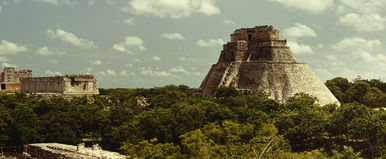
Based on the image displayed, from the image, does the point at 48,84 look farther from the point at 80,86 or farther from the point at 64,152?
the point at 64,152

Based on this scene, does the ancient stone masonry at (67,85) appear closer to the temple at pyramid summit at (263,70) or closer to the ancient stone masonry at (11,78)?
the ancient stone masonry at (11,78)

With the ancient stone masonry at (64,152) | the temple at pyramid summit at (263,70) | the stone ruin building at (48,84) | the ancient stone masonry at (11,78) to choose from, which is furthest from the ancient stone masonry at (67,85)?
the ancient stone masonry at (64,152)

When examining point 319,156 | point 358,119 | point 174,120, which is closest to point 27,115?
point 174,120

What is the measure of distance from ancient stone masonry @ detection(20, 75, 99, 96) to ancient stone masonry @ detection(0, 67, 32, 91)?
4.03m

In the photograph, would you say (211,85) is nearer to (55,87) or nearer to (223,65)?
(223,65)

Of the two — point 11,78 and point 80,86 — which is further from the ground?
point 11,78

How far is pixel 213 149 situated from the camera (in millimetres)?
23562

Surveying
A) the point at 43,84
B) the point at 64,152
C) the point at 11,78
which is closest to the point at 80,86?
the point at 43,84

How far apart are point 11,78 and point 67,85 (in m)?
16.1

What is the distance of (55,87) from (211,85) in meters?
23.1

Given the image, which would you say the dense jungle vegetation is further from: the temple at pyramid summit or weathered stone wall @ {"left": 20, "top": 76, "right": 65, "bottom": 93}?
the temple at pyramid summit

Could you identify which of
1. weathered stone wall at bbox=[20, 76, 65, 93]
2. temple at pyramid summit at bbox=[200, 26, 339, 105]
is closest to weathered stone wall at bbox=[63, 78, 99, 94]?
weathered stone wall at bbox=[20, 76, 65, 93]

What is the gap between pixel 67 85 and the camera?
60844 mm

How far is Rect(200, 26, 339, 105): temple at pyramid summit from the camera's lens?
205 feet
